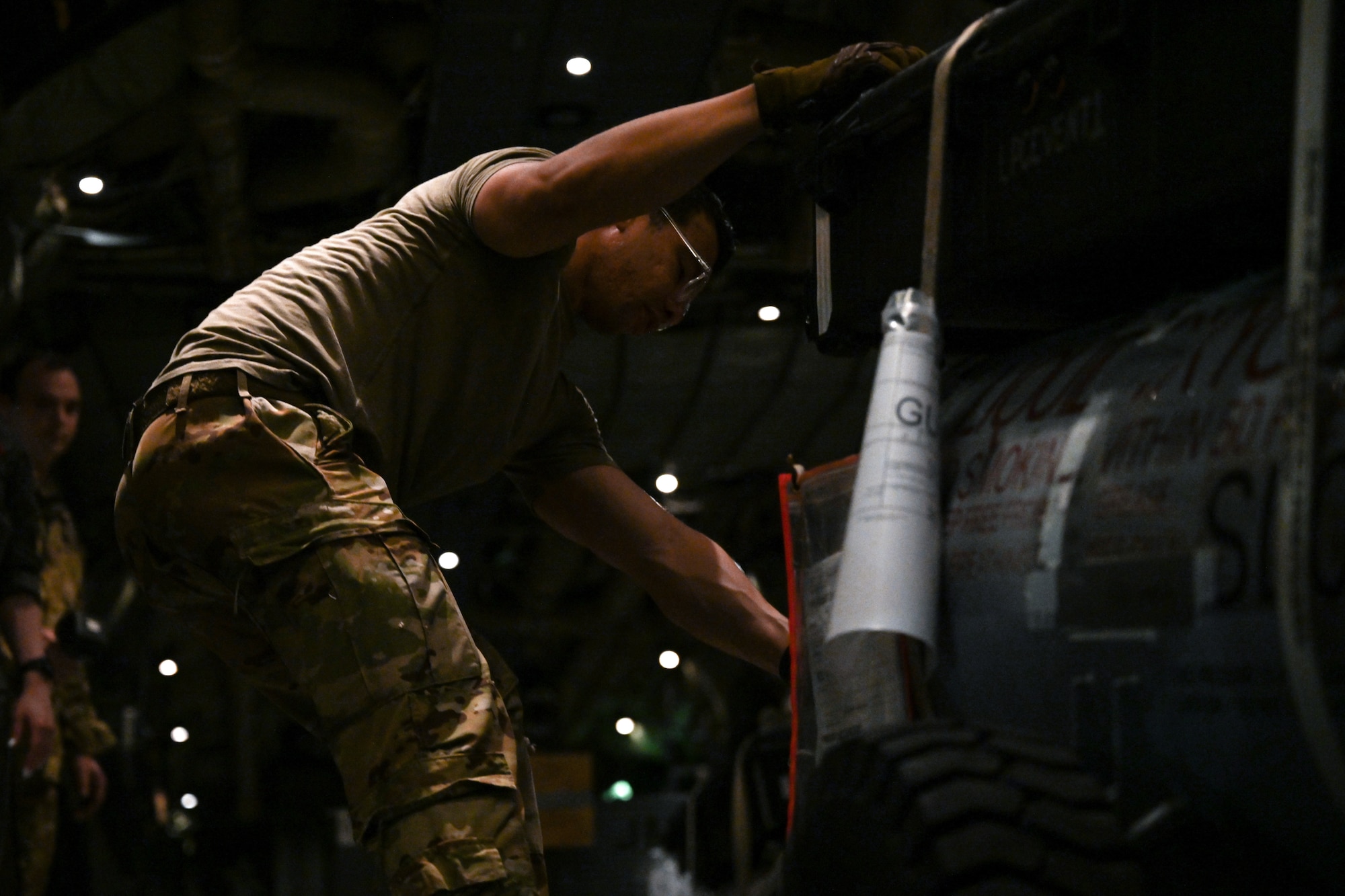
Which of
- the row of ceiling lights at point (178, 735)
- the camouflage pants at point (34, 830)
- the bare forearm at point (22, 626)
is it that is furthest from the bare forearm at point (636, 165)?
the row of ceiling lights at point (178, 735)

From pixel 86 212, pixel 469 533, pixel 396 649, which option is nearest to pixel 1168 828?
pixel 396 649

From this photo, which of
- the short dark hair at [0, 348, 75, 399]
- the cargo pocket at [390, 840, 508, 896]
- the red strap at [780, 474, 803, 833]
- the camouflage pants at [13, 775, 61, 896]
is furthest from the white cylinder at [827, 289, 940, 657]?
the short dark hair at [0, 348, 75, 399]

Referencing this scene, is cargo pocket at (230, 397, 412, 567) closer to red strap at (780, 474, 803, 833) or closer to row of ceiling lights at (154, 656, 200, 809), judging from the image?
red strap at (780, 474, 803, 833)

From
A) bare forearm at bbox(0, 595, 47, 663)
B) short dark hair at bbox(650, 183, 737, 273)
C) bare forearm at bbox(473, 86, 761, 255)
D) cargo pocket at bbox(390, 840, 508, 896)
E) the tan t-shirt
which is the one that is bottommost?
cargo pocket at bbox(390, 840, 508, 896)

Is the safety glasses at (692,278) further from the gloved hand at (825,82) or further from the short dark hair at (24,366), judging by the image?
the short dark hair at (24,366)

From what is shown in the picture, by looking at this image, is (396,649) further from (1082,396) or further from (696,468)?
(696,468)

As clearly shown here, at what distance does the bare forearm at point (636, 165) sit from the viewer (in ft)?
4.76

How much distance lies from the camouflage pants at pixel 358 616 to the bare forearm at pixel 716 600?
0.46 meters

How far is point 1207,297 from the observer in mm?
1075

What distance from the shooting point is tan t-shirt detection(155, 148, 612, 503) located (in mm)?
1605

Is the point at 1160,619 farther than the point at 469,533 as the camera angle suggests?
No

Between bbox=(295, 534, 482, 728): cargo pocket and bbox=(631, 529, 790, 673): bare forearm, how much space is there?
52 cm

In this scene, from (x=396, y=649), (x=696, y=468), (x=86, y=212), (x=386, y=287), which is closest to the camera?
(x=396, y=649)

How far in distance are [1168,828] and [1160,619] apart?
13 centimetres
